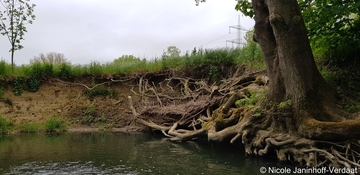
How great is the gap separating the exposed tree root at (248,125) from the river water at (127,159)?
467 mm

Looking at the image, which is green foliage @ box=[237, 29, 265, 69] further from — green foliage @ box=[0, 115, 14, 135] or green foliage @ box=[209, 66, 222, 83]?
green foliage @ box=[0, 115, 14, 135]

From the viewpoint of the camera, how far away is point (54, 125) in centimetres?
1586

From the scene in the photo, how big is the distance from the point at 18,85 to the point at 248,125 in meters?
14.4

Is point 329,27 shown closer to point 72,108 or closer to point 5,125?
point 72,108

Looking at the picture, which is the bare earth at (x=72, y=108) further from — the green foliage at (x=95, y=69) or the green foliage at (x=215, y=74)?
the green foliage at (x=215, y=74)

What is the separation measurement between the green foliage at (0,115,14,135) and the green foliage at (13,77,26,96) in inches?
91.1

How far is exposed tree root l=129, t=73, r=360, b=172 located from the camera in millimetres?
6531

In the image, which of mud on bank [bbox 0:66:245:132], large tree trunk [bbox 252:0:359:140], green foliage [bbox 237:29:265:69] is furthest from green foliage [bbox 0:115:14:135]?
large tree trunk [bbox 252:0:359:140]

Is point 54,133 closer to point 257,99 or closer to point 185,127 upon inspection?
point 185,127

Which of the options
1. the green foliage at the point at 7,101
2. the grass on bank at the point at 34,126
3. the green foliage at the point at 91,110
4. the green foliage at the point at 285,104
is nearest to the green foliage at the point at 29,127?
the grass on bank at the point at 34,126

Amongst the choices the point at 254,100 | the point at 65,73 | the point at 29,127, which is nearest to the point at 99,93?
the point at 65,73

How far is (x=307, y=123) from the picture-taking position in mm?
6977

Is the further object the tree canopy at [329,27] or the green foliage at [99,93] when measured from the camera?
the green foliage at [99,93]

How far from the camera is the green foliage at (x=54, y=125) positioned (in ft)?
51.7
